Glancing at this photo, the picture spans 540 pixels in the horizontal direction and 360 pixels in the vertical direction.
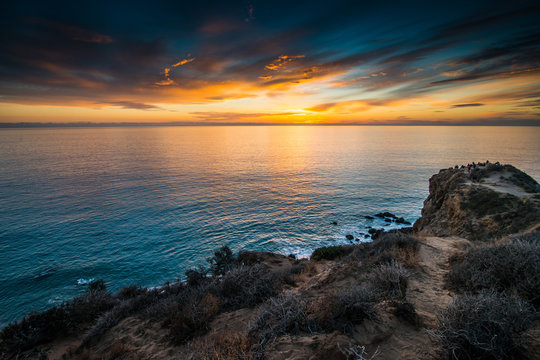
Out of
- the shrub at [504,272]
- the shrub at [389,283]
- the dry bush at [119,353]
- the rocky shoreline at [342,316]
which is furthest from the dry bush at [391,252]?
the dry bush at [119,353]

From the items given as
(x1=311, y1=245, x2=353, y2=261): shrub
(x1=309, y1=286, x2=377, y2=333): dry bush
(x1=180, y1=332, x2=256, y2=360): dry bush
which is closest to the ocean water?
(x1=311, y1=245, x2=353, y2=261): shrub

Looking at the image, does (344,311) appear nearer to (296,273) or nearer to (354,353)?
(354,353)

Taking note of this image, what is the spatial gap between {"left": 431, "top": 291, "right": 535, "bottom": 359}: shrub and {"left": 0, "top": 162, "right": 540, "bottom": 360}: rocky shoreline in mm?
21

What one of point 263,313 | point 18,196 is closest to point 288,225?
point 263,313

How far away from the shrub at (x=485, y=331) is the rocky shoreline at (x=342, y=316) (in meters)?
0.02

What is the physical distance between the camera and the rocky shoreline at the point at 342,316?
195 inches

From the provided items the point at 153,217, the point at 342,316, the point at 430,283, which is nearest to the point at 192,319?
the point at 342,316

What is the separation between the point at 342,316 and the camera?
6.40 m

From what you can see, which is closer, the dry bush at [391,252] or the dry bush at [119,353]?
the dry bush at [119,353]

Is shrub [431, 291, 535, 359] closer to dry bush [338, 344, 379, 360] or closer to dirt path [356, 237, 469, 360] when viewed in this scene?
dirt path [356, 237, 469, 360]

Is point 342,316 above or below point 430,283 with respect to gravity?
above

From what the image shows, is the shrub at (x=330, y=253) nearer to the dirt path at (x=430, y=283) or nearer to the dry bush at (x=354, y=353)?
the dirt path at (x=430, y=283)

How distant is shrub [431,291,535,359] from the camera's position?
4.40m

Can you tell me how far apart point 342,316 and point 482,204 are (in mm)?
21173
